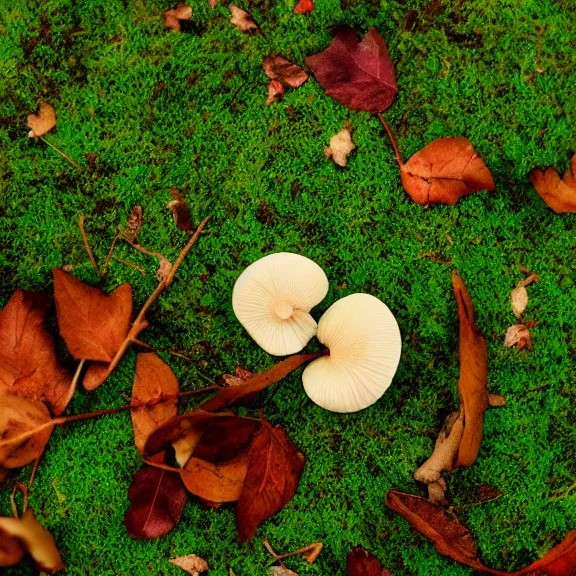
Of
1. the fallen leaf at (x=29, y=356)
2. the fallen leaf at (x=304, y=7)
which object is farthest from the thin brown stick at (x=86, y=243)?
the fallen leaf at (x=304, y=7)

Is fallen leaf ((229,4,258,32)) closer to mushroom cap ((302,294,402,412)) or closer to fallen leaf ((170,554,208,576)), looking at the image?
mushroom cap ((302,294,402,412))

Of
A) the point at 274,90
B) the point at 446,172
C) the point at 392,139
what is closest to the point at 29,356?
the point at 274,90

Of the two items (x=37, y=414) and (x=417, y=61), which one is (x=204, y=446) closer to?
(x=37, y=414)

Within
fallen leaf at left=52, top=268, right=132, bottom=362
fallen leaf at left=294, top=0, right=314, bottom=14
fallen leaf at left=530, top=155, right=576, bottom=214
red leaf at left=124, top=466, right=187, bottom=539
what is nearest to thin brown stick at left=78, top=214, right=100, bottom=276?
fallen leaf at left=52, top=268, right=132, bottom=362

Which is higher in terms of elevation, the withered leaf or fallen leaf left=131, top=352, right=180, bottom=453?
the withered leaf

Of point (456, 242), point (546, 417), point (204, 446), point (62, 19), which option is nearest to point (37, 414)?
point (204, 446)

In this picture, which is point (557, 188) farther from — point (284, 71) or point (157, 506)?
point (157, 506)
